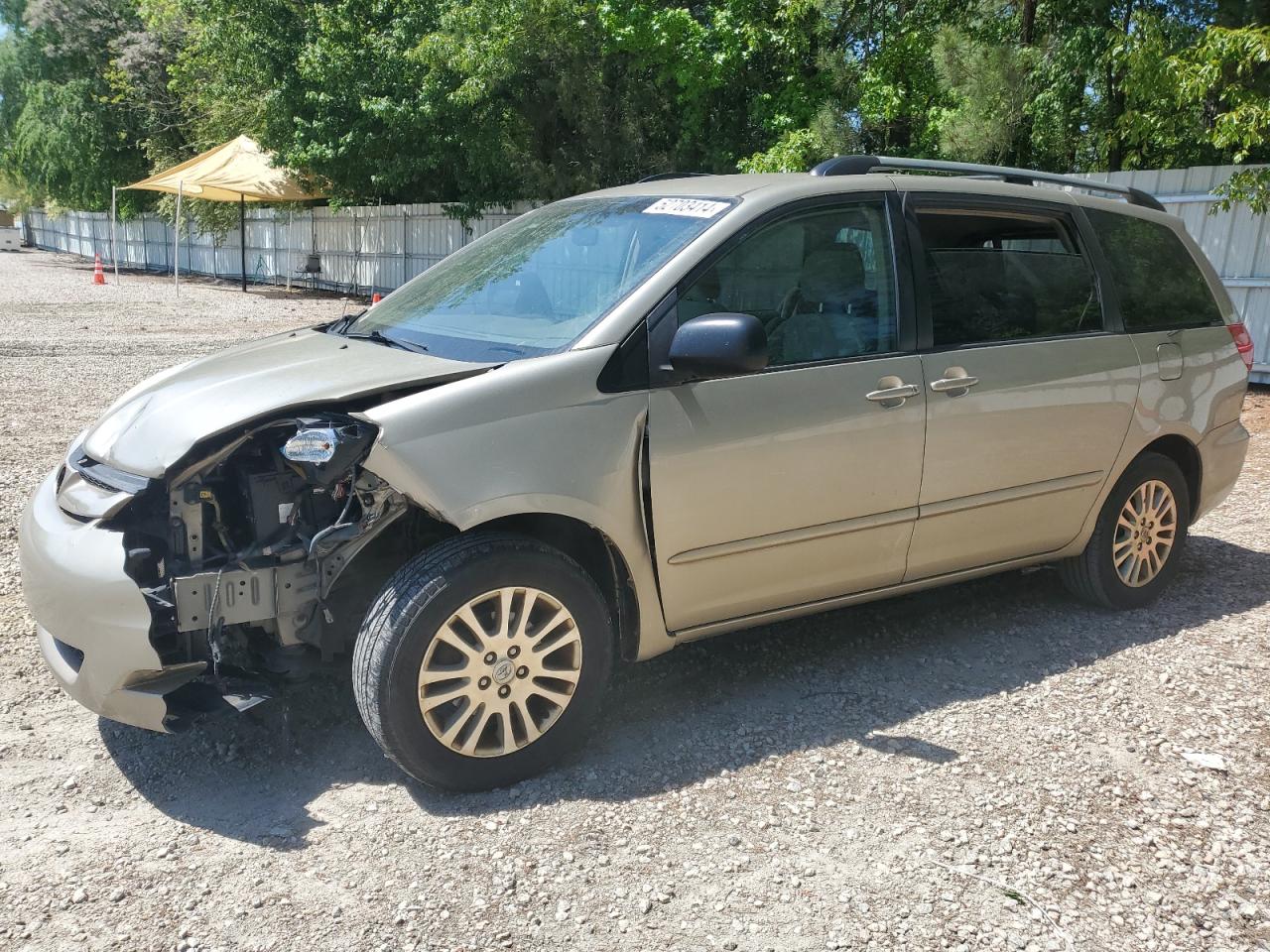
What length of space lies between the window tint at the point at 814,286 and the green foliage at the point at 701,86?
7.10 meters

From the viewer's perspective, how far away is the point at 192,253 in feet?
127

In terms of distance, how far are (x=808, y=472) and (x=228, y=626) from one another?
6.33 ft

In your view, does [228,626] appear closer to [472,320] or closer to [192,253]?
[472,320]

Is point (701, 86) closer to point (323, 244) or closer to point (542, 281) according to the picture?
Result: point (542, 281)

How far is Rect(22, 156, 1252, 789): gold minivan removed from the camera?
125 inches

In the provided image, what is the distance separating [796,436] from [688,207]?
2.98ft

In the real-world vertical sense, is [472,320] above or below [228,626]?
above

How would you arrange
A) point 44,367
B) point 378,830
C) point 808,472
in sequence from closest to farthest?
1. point 378,830
2. point 808,472
3. point 44,367

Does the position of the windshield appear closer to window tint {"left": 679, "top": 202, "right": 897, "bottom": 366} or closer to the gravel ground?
window tint {"left": 679, "top": 202, "right": 897, "bottom": 366}

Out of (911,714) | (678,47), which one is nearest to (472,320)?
(911,714)

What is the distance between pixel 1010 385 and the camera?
14.0 ft

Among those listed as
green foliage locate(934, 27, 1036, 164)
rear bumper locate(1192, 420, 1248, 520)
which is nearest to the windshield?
rear bumper locate(1192, 420, 1248, 520)

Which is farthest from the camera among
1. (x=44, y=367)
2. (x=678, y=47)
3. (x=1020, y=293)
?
(x=678, y=47)

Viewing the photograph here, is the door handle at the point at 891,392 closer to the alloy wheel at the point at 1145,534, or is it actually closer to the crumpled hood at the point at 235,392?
the crumpled hood at the point at 235,392
